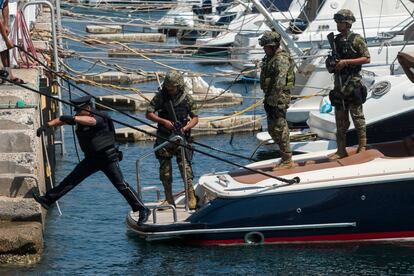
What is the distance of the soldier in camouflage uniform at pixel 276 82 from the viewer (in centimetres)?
1552

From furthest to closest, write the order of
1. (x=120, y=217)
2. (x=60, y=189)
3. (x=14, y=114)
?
(x=120, y=217), (x=14, y=114), (x=60, y=189)

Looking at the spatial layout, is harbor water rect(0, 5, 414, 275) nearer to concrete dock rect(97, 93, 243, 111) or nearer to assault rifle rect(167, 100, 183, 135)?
assault rifle rect(167, 100, 183, 135)

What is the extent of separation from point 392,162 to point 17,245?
14.8 ft

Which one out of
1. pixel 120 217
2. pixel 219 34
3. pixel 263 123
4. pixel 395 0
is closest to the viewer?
pixel 120 217

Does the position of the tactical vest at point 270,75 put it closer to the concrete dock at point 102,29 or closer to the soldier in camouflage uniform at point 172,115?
the soldier in camouflage uniform at point 172,115

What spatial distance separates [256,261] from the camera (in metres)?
15.1

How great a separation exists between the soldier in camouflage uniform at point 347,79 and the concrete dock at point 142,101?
14272 mm

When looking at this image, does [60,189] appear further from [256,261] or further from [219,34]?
[219,34]

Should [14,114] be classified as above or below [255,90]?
above

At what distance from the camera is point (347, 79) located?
15.8m

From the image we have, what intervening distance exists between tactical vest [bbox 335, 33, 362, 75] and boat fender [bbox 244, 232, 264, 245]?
7.38ft

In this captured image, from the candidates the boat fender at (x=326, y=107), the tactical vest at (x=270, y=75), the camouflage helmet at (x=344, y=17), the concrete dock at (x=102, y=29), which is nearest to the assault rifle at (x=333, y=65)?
the camouflage helmet at (x=344, y=17)

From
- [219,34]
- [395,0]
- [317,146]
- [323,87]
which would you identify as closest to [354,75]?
[317,146]

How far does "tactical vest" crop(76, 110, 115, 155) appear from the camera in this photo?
49.8 ft
